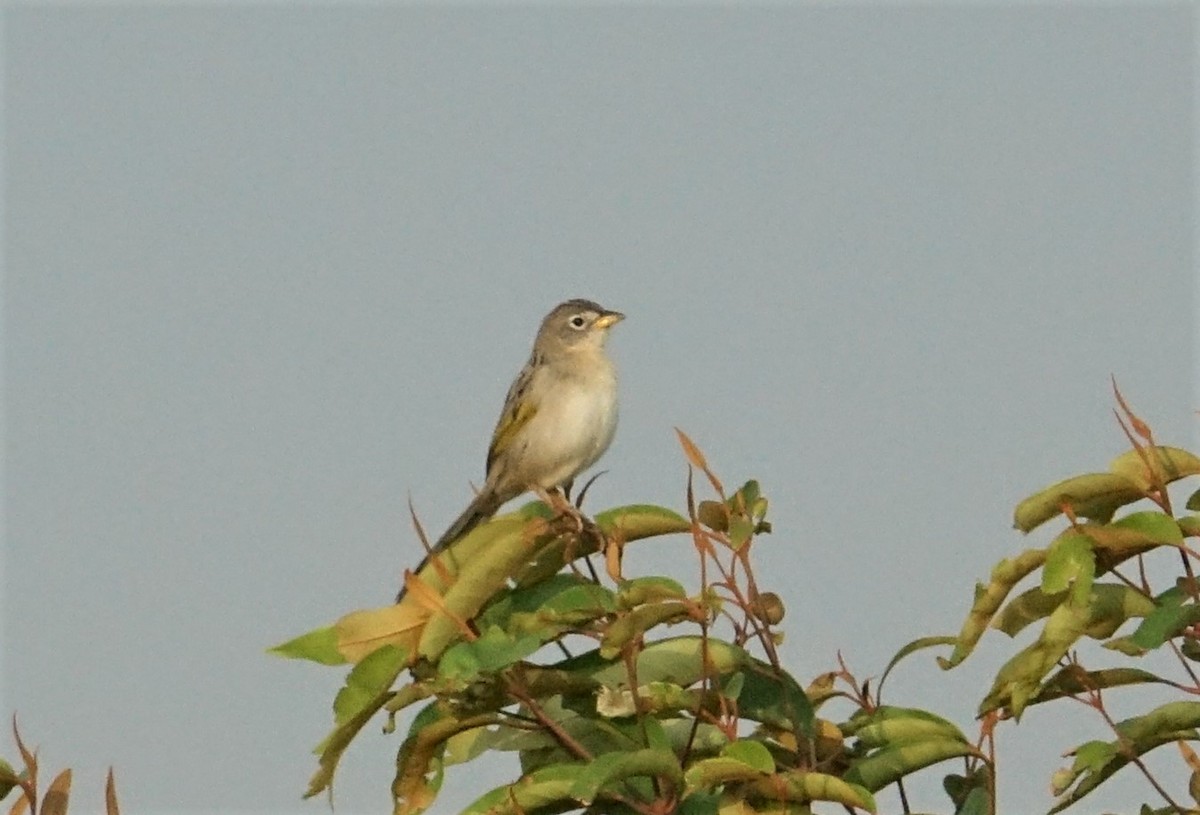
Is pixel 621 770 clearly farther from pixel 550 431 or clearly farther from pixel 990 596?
pixel 550 431

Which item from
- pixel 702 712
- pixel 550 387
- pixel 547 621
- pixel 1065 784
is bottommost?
pixel 1065 784

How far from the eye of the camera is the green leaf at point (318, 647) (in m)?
4.09

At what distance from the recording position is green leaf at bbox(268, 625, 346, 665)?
161 inches

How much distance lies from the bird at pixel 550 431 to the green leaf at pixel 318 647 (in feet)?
14.0

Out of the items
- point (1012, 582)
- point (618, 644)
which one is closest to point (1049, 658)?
point (1012, 582)

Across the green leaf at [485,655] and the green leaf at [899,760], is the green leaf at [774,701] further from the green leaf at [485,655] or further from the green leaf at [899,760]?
the green leaf at [485,655]

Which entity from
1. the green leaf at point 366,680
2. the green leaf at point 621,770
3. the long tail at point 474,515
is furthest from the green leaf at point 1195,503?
the long tail at point 474,515

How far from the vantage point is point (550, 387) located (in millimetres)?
9094

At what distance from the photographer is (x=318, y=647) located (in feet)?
13.4

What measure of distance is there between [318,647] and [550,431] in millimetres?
4743

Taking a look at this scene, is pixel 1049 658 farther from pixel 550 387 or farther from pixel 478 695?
pixel 550 387

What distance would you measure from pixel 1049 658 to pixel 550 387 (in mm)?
5218

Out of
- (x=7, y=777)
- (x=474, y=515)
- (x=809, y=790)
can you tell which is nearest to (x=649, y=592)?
(x=809, y=790)

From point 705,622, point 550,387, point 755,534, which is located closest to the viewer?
point 705,622
